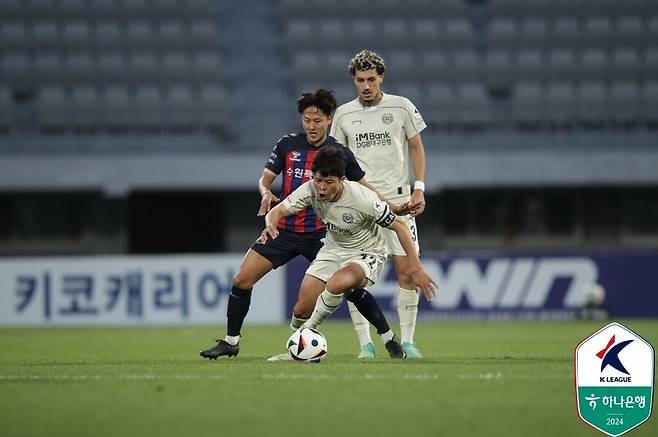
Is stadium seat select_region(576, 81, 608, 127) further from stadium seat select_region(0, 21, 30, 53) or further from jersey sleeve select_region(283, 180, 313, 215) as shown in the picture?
jersey sleeve select_region(283, 180, 313, 215)

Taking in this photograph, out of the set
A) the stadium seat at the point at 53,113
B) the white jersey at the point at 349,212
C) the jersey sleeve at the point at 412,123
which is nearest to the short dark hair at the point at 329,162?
the white jersey at the point at 349,212

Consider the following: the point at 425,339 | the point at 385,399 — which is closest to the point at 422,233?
the point at 425,339

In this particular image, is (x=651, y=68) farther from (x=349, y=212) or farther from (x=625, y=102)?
(x=349, y=212)

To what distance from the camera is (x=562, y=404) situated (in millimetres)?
5273

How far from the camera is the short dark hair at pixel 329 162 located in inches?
282

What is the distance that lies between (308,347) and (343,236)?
84cm

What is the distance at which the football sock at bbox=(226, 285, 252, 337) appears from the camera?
26.0ft

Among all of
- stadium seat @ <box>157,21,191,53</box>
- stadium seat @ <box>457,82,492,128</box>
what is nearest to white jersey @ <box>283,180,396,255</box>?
stadium seat @ <box>457,82,492,128</box>

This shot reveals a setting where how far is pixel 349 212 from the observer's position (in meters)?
7.53

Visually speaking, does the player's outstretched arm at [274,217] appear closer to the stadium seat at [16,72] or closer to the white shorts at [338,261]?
the white shorts at [338,261]

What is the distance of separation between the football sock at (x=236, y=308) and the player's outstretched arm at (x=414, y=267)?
4.12 ft

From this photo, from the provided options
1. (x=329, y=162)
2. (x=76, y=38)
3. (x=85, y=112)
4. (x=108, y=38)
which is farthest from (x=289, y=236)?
(x=76, y=38)

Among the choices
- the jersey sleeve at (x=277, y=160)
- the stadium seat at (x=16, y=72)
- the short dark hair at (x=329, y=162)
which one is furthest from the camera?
the stadium seat at (x=16, y=72)

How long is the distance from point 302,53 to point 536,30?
Result: 437cm
